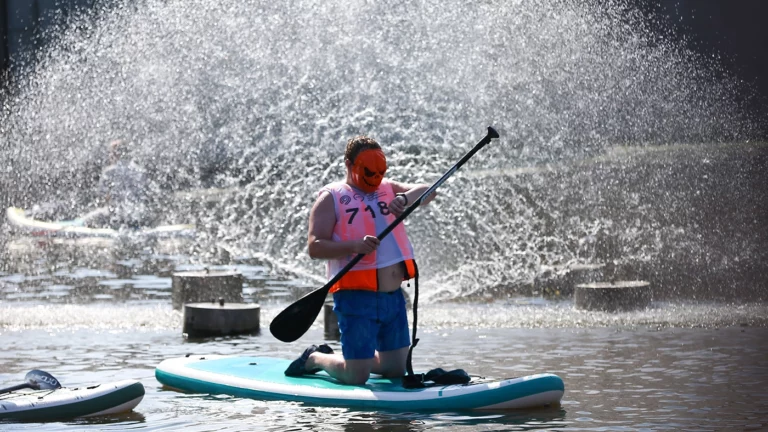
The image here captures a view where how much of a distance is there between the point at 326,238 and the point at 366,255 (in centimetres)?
26

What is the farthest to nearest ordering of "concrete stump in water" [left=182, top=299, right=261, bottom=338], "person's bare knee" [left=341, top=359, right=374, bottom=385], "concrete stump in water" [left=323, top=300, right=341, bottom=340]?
"concrete stump in water" [left=182, top=299, right=261, bottom=338] → "concrete stump in water" [left=323, top=300, right=341, bottom=340] → "person's bare knee" [left=341, top=359, right=374, bottom=385]

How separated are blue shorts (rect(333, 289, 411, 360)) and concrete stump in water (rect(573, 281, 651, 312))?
4983 mm

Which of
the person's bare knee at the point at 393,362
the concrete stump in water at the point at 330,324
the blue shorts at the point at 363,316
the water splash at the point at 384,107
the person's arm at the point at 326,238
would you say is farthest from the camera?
the water splash at the point at 384,107

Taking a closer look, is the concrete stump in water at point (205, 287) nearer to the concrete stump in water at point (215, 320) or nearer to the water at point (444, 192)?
the water at point (444, 192)

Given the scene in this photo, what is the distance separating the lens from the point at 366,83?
1973 centimetres

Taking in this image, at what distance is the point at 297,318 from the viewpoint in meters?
7.61

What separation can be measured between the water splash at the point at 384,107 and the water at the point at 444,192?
0.18 ft

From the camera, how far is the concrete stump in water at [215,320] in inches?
438

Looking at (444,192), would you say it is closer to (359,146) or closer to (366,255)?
(359,146)

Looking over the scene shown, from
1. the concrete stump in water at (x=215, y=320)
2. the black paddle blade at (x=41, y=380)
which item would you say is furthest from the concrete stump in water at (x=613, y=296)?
the black paddle blade at (x=41, y=380)

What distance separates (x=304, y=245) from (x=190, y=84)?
11.2 meters

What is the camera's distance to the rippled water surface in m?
7.09

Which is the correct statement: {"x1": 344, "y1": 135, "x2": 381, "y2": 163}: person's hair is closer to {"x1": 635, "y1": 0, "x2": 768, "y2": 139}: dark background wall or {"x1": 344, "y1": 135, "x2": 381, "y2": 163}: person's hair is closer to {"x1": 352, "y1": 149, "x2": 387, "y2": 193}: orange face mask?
{"x1": 352, "y1": 149, "x2": 387, "y2": 193}: orange face mask

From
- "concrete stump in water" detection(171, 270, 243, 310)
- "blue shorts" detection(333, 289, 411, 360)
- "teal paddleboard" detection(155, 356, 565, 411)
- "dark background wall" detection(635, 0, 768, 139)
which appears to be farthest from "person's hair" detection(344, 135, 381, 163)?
"dark background wall" detection(635, 0, 768, 139)
